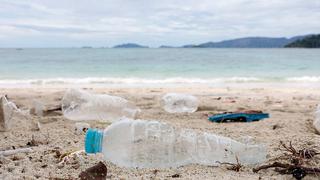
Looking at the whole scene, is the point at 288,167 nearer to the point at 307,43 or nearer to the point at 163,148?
the point at 163,148

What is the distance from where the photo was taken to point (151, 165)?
2225mm

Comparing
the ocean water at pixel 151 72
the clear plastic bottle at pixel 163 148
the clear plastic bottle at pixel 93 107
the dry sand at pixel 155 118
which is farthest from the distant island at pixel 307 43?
the clear plastic bottle at pixel 163 148

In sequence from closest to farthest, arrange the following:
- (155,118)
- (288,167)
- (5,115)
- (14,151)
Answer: (288,167), (14,151), (5,115), (155,118)

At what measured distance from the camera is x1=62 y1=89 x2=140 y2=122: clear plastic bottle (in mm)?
3980

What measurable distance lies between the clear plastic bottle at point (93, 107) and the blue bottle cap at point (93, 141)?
1.78 m

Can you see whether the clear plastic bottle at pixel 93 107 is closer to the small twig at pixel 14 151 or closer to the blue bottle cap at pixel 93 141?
the small twig at pixel 14 151

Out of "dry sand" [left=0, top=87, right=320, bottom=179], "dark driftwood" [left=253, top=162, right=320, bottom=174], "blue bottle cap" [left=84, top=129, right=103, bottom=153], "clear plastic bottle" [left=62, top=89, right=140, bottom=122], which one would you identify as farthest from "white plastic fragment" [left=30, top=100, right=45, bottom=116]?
"dark driftwood" [left=253, top=162, right=320, bottom=174]

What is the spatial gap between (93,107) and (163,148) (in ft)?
6.25

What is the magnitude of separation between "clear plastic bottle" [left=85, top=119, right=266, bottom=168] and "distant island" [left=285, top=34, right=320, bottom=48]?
72078mm

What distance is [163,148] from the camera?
226cm

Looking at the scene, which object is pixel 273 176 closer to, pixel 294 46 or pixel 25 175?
pixel 25 175

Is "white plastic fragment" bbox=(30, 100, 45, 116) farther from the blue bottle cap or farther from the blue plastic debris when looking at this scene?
the blue bottle cap

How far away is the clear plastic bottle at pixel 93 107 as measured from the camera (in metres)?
3.98

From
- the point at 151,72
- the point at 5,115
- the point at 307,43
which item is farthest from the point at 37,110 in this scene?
the point at 307,43
